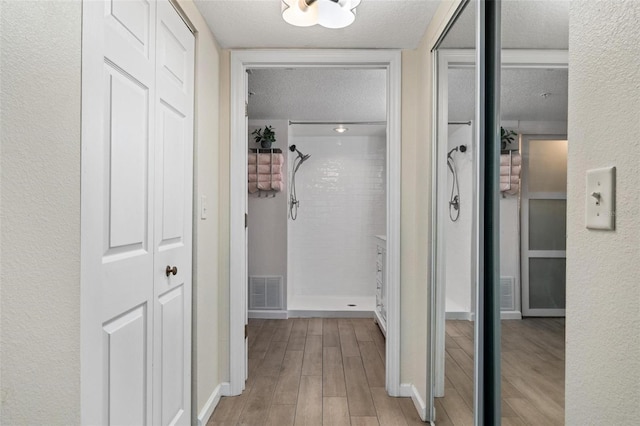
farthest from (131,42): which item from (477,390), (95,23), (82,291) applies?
(477,390)

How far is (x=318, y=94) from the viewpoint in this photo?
12.5ft

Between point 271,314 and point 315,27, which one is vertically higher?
point 315,27

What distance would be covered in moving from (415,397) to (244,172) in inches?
70.8

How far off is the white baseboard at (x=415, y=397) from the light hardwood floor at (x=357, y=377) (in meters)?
0.03

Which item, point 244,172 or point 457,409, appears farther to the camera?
point 244,172

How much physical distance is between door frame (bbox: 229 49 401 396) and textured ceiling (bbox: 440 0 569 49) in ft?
3.05

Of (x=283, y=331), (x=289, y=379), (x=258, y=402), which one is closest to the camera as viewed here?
(x=258, y=402)

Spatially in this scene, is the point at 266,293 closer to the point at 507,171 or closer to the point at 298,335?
the point at 298,335

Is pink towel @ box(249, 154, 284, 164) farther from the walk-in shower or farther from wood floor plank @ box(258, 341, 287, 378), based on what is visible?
wood floor plank @ box(258, 341, 287, 378)

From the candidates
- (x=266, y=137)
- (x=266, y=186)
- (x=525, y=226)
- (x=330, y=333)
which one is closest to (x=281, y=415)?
(x=330, y=333)

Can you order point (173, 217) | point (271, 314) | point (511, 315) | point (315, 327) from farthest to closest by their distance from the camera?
point (271, 314) < point (315, 327) < point (173, 217) < point (511, 315)

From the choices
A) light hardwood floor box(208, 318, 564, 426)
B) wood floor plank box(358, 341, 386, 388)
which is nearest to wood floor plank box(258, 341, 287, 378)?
light hardwood floor box(208, 318, 564, 426)

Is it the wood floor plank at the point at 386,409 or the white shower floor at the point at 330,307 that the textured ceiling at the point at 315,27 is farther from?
the white shower floor at the point at 330,307

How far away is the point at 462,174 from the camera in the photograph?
72.1 inches
